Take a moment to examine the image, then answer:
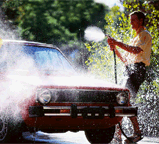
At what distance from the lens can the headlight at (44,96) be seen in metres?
4.46

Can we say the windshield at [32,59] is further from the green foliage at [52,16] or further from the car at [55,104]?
the green foliage at [52,16]

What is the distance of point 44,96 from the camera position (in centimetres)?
450

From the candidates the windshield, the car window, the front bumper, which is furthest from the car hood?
the car window

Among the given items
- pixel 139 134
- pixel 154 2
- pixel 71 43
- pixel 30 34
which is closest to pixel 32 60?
pixel 139 134

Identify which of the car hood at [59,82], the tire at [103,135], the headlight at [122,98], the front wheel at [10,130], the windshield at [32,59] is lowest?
the tire at [103,135]

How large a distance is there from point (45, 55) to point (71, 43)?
15.2 metres

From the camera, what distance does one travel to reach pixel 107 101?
493 cm

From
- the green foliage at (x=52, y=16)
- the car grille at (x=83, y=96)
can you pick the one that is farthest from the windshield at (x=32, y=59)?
the green foliage at (x=52, y=16)

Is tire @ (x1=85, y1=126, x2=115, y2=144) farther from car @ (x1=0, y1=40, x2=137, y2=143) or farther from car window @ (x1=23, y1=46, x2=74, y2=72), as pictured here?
car window @ (x1=23, y1=46, x2=74, y2=72)

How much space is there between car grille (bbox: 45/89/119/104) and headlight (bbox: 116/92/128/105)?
2.6 inches

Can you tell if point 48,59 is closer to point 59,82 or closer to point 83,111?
point 59,82

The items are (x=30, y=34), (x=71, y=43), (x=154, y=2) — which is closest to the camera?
(x=154, y=2)

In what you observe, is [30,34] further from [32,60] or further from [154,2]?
[32,60]

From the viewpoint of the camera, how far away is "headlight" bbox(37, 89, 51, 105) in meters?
4.46
